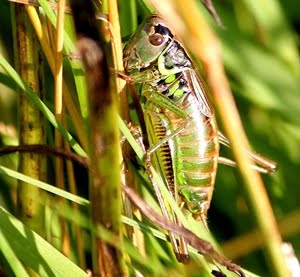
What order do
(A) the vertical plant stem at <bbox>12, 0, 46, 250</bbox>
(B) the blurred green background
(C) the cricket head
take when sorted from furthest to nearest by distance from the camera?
(C) the cricket head < (B) the blurred green background < (A) the vertical plant stem at <bbox>12, 0, 46, 250</bbox>

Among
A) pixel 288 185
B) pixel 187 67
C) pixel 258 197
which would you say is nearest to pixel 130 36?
pixel 187 67

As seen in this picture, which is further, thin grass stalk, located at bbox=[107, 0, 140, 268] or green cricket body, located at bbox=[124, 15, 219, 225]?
green cricket body, located at bbox=[124, 15, 219, 225]

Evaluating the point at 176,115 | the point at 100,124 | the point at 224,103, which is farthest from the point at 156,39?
the point at 224,103

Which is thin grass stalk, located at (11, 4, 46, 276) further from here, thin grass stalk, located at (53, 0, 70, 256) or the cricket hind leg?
the cricket hind leg

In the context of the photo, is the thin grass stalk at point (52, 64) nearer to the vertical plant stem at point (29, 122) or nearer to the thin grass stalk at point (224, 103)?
the vertical plant stem at point (29, 122)

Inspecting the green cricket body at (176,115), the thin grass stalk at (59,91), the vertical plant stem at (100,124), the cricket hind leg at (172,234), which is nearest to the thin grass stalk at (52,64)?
the thin grass stalk at (59,91)

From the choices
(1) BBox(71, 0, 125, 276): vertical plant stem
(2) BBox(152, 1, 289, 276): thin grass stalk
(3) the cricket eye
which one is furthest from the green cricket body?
(2) BBox(152, 1, 289, 276): thin grass stalk

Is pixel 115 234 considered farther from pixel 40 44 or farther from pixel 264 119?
pixel 264 119

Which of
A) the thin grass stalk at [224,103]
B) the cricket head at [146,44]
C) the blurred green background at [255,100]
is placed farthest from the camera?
the cricket head at [146,44]
